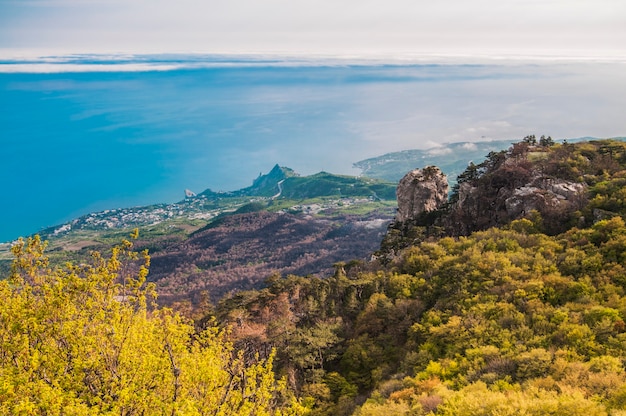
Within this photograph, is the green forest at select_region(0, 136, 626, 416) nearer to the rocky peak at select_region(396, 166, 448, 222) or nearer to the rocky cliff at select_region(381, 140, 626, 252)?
the rocky cliff at select_region(381, 140, 626, 252)

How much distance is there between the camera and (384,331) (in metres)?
30.9

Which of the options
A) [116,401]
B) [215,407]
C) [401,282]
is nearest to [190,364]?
[215,407]

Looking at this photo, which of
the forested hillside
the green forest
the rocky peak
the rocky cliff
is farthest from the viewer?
the rocky peak

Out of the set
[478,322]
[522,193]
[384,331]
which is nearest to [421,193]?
[522,193]

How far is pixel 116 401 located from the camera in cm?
1217

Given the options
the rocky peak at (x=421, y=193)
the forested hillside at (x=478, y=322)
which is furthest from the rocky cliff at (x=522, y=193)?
the forested hillside at (x=478, y=322)

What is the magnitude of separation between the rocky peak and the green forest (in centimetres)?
893

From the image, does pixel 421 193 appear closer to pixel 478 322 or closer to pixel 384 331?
pixel 384 331

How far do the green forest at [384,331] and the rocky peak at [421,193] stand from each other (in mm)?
8925

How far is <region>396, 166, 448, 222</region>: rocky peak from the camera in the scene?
57531 millimetres

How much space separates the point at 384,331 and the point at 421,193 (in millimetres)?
30457

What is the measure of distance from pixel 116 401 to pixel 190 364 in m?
2.79

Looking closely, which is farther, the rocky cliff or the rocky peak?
the rocky peak

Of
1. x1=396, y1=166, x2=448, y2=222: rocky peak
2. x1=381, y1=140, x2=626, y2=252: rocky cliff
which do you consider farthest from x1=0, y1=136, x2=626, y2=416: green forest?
x1=396, y1=166, x2=448, y2=222: rocky peak
